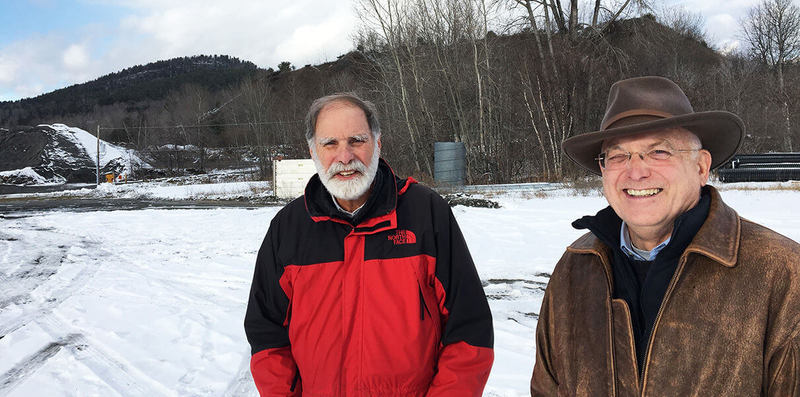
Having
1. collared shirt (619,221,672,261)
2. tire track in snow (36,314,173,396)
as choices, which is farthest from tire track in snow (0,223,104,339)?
collared shirt (619,221,672,261)

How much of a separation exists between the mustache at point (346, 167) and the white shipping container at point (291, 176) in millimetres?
15726

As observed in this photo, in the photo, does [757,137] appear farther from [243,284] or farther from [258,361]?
[258,361]

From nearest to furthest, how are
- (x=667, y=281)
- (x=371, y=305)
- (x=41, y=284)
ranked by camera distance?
1. (x=667, y=281)
2. (x=371, y=305)
3. (x=41, y=284)

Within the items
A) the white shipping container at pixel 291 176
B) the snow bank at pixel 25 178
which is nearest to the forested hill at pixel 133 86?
the snow bank at pixel 25 178

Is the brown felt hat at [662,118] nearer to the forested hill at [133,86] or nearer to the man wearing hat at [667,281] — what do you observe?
the man wearing hat at [667,281]

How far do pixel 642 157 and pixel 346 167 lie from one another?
123 cm

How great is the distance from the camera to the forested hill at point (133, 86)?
73.4m

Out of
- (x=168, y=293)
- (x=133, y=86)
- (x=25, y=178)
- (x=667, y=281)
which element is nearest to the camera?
(x=667, y=281)

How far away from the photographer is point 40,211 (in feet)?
50.6

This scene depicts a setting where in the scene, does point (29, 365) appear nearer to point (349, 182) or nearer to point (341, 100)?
point (349, 182)

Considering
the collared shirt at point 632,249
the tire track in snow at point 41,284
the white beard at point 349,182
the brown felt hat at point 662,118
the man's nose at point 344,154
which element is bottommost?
the tire track in snow at point 41,284

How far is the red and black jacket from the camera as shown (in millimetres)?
2055

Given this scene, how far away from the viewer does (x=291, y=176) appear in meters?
18.0

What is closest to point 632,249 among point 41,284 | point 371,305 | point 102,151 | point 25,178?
point 371,305
